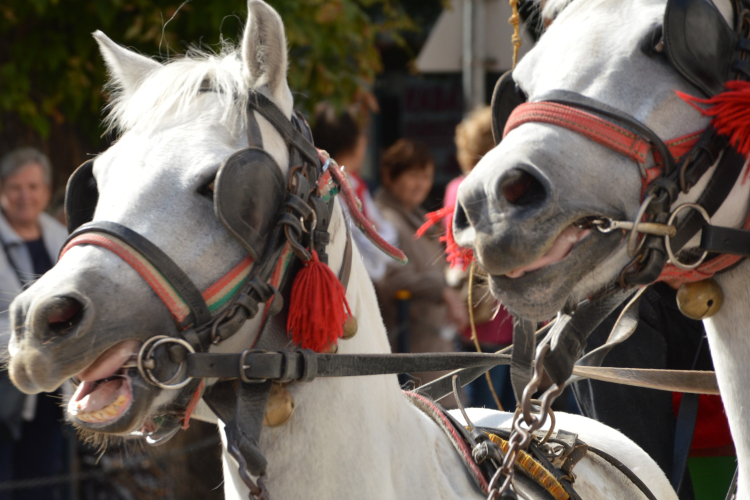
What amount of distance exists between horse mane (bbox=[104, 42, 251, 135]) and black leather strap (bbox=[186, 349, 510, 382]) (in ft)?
1.66

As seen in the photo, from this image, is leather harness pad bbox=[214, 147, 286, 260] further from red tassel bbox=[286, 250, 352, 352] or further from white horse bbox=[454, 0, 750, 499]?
white horse bbox=[454, 0, 750, 499]

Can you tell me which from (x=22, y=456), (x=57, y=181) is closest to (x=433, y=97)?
(x=57, y=181)

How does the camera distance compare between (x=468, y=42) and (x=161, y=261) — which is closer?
(x=161, y=261)

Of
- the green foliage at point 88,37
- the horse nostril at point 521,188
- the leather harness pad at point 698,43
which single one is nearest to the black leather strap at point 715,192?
the leather harness pad at point 698,43

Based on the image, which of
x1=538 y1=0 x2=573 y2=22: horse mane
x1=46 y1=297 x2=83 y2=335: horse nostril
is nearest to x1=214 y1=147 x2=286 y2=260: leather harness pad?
x1=46 y1=297 x2=83 y2=335: horse nostril

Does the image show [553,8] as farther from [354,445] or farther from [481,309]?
[481,309]

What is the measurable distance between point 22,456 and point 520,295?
3.59 metres

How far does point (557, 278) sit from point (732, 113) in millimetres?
431

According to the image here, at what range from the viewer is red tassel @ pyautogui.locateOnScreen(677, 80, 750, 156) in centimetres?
152

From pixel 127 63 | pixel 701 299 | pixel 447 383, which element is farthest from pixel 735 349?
pixel 127 63

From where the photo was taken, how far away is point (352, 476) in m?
1.88

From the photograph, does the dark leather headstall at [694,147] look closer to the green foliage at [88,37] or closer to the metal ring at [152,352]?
the metal ring at [152,352]

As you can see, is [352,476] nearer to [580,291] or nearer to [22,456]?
[580,291]

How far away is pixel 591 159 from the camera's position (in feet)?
4.96
